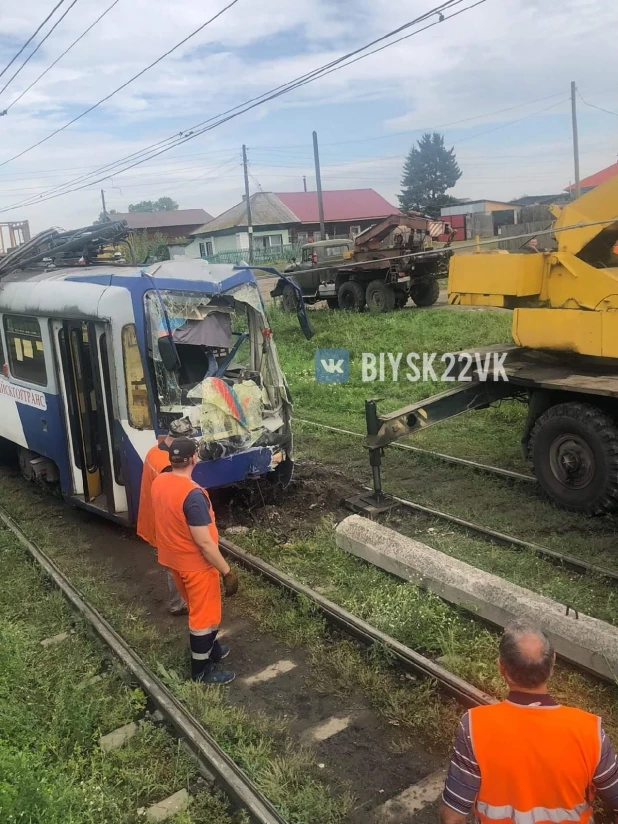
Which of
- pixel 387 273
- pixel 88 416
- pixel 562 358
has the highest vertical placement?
pixel 387 273

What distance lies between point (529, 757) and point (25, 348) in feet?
23.8

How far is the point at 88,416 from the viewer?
7227 mm

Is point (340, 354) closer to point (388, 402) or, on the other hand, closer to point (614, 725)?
point (388, 402)

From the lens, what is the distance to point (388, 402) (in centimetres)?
1195

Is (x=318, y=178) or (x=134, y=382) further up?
(x=318, y=178)

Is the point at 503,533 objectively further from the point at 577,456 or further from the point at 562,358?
the point at 562,358

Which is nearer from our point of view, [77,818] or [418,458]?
[77,818]

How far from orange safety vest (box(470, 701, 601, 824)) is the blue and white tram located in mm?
4607

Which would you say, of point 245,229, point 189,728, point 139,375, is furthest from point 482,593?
point 245,229

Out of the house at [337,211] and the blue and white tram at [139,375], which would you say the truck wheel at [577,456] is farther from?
the house at [337,211]

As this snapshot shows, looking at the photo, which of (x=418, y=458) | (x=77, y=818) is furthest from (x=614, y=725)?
(x=418, y=458)

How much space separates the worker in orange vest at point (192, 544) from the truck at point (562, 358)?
9.93 feet

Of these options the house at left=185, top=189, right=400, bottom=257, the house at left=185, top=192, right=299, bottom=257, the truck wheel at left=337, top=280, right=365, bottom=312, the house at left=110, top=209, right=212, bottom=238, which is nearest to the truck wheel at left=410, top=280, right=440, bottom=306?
the truck wheel at left=337, top=280, right=365, bottom=312

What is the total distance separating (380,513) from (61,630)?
10.8 feet
